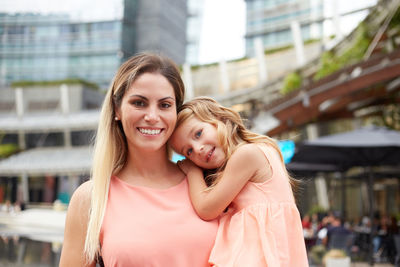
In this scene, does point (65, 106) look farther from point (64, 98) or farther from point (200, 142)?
point (200, 142)

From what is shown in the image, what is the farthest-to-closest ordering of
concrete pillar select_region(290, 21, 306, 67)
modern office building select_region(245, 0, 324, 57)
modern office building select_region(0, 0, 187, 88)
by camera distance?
modern office building select_region(0, 0, 187, 88) < modern office building select_region(245, 0, 324, 57) < concrete pillar select_region(290, 21, 306, 67)

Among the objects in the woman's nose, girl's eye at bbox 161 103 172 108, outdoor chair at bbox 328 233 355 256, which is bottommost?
outdoor chair at bbox 328 233 355 256

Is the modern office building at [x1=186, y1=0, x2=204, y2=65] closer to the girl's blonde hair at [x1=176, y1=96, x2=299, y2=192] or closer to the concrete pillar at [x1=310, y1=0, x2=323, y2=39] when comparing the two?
Result: the concrete pillar at [x1=310, y1=0, x2=323, y2=39]

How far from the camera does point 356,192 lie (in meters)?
22.4

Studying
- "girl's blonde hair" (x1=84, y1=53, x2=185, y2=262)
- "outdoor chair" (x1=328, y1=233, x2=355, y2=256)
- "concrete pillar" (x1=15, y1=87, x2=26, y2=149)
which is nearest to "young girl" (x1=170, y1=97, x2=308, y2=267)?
"girl's blonde hair" (x1=84, y1=53, x2=185, y2=262)

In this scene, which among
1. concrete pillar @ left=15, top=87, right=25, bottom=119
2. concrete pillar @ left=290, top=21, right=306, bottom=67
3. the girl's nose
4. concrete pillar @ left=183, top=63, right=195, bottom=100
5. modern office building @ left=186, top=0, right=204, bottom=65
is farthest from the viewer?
modern office building @ left=186, top=0, right=204, bottom=65

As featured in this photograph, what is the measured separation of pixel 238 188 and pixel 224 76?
108 ft

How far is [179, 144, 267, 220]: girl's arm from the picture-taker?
209 cm

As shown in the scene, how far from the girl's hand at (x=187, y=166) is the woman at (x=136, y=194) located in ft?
0.35

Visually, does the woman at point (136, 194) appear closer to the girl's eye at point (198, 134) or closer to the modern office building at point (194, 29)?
the girl's eye at point (198, 134)

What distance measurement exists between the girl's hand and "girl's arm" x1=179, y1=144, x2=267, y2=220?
0.51ft

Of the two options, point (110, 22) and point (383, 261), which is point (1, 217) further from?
→ point (110, 22)

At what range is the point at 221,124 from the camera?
2324 millimetres

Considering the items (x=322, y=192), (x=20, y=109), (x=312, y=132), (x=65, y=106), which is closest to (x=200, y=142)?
(x=312, y=132)
